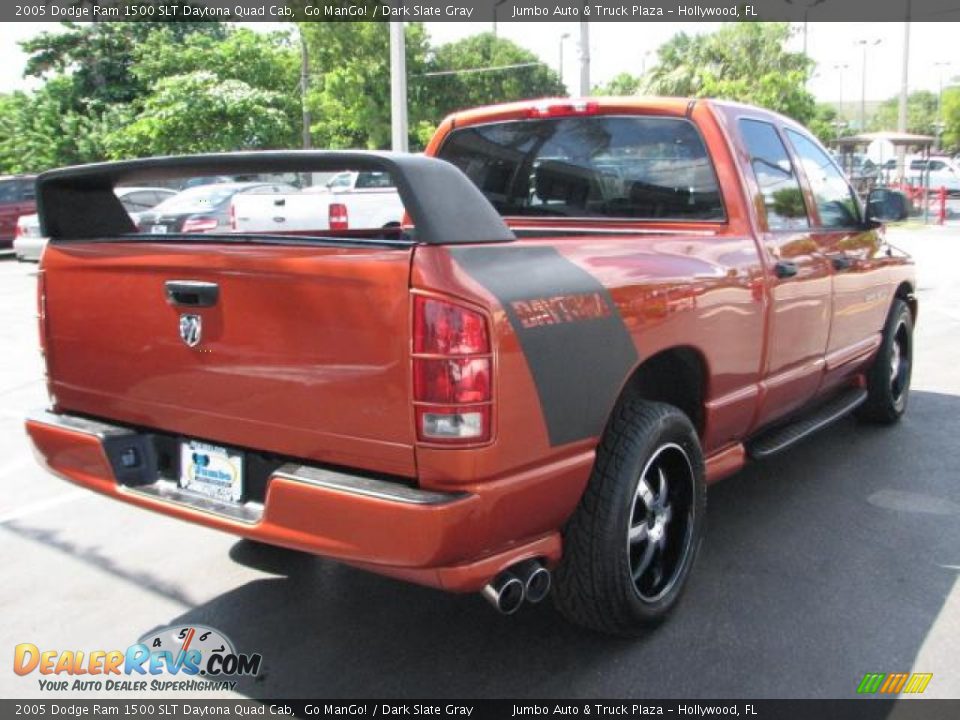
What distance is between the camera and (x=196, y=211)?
1703 centimetres

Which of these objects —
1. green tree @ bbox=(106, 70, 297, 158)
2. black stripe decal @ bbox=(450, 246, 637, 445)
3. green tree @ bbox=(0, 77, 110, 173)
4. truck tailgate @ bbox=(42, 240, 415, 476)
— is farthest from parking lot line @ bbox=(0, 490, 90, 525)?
green tree @ bbox=(0, 77, 110, 173)

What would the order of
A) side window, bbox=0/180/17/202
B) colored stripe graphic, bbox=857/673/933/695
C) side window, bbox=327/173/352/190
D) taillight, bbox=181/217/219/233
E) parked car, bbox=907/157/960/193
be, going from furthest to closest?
parked car, bbox=907/157/960/193 → side window, bbox=327/173/352/190 → side window, bbox=0/180/17/202 → taillight, bbox=181/217/219/233 → colored stripe graphic, bbox=857/673/933/695

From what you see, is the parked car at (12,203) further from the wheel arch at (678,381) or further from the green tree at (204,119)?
the wheel arch at (678,381)

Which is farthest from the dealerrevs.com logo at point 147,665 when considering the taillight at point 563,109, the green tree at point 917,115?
the green tree at point 917,115

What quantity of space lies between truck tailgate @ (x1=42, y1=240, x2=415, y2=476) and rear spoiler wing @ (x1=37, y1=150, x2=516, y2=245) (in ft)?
0.49

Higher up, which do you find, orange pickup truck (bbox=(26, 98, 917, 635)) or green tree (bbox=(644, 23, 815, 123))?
green tree (bbox=(644, 23, 815, 123))

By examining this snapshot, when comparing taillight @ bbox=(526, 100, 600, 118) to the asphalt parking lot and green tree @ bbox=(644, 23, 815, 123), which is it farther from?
green tree @ bbox=(644, 23, 815, 123)


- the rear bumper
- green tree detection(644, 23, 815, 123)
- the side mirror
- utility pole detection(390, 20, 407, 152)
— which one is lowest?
the rear bumper

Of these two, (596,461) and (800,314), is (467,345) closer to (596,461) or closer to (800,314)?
(596,461)

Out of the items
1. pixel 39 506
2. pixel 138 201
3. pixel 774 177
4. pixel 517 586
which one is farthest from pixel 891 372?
pixel 138 201

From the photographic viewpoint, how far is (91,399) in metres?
3.28

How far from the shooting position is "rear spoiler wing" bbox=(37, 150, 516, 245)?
8.34 ft

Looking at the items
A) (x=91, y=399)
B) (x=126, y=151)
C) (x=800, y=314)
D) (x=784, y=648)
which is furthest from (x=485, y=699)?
(x=126, y=151)

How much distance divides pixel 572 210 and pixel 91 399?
7.74 feet
